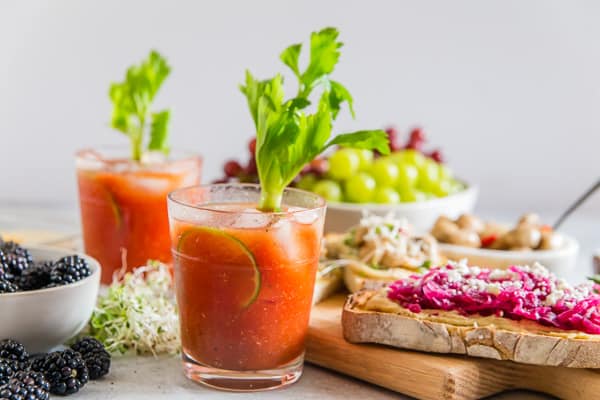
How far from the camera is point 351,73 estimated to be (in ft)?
18.5

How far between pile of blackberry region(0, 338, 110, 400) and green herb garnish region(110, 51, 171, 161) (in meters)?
1.06

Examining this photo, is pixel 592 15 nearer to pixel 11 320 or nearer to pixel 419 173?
pixel 419 173

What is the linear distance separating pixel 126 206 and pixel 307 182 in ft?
3.54

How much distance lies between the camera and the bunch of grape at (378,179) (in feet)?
13.2

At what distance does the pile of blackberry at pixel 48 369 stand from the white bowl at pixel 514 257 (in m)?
1.46

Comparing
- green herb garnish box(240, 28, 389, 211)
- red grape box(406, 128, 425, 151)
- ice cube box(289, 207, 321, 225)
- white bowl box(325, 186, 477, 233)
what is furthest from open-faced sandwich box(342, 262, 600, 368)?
red grape box(406, 128, 425, 151)

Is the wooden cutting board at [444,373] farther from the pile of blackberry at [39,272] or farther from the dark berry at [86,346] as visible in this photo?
the pile of blackberry at [39,272]

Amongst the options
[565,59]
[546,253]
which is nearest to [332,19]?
[565,59]

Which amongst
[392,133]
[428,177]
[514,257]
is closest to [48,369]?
[514,257]

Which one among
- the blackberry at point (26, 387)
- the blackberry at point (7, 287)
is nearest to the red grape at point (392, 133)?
the blackberry at point (7, 287)

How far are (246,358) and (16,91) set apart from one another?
3755 millimetres

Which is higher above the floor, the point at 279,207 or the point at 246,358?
the point at 279,207

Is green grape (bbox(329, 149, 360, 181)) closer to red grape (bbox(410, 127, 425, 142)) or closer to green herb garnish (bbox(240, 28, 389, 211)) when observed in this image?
red grape (bbox(410, 127, 425, 142))

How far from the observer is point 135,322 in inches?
110
